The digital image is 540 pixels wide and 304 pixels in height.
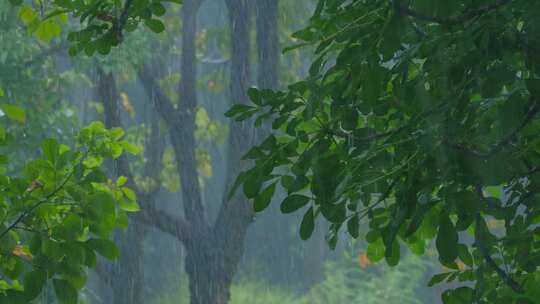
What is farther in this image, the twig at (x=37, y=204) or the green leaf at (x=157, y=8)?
the twig at (x=37, y=204)

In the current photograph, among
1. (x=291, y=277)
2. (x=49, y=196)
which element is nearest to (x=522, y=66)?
(x=49, y=196)

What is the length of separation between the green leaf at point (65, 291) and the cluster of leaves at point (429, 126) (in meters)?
0.73

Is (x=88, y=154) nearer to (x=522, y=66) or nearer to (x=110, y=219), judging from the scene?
(x=110, y=219)

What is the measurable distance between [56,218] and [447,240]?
1434 millimetres

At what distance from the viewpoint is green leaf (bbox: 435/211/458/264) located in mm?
1874

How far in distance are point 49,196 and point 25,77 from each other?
707 cm

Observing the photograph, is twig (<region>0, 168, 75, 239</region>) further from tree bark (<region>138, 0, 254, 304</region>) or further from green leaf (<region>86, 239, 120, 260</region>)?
tree bark (<region>138, 0, 254, 304</region>)

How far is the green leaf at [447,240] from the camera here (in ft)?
6.15

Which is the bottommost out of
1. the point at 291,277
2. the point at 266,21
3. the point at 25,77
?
the point at 291,277

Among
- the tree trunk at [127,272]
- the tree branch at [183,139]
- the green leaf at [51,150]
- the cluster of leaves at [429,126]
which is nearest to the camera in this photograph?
the cluster of leaves at [429,126]

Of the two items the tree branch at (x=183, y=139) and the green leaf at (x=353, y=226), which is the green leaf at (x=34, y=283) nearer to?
the green leaf at (x=353, y=226)

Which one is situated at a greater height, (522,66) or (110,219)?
(522,66)

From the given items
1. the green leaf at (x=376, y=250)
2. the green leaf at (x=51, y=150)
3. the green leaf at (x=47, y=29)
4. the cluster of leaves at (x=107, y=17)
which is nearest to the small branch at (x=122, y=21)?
the cluster of leaves at (x=107, y=17)

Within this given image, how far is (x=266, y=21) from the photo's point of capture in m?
9.12
